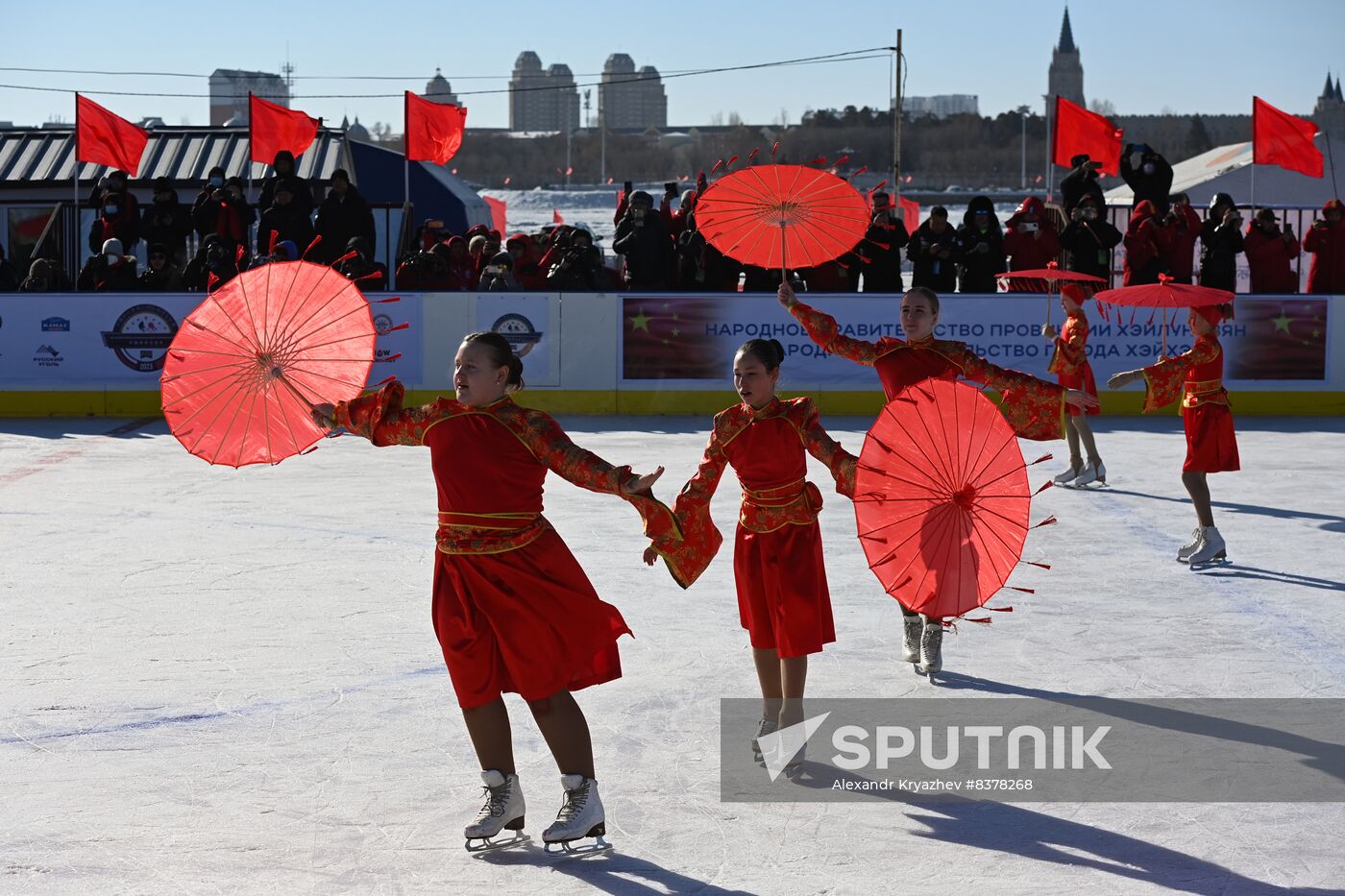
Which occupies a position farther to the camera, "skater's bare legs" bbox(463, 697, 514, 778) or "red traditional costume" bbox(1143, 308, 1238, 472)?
"red traditional costume" bbox(1143, 308, 1238, 472)

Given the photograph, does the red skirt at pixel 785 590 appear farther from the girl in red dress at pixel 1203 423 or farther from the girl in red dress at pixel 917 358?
the girl in red dress at pixel 1203 423

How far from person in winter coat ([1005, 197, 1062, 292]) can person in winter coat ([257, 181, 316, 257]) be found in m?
7.14

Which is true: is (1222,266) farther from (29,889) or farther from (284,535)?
(29,889)

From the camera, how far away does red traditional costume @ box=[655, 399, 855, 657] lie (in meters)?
5.27

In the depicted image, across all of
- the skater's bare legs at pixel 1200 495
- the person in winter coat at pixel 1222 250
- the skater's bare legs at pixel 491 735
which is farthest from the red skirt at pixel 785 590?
the person in winter coat at pixel 1222 250

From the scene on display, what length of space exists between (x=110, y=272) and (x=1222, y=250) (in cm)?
1126

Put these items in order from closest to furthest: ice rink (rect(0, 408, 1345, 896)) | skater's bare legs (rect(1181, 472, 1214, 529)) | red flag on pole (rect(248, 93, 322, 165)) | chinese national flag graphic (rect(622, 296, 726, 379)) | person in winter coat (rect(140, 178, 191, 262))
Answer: ice rink (rect(0, 408, 1345, 896)) < skater's bare legs (rect(1181, 472, 1214, 529)) < chinese national flag graphic (rect(622, 296, 726, 379)) < person in winter coat (rect(140, 178, 191, 262)) < red flag on pole (rect(248, 93, 322, 165))

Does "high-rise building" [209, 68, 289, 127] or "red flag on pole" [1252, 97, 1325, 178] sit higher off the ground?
"high-rise building" [209, 68, 289, 127]

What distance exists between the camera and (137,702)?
613 centimetres

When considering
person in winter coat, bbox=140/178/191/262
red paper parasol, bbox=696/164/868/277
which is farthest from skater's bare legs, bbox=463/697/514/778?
person in winter coat, bbox=140/178/191/262

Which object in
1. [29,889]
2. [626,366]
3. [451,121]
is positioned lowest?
[29,889]

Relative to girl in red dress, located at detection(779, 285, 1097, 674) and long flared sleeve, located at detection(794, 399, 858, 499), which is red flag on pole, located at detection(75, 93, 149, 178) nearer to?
girl in red dress, located at detection(779, 285, 1097, 674)

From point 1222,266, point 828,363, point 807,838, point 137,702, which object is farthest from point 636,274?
point 807,838

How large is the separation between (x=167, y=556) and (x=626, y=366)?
738cm
